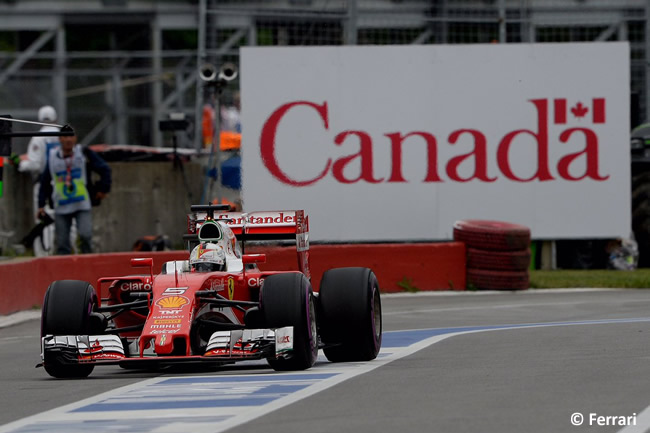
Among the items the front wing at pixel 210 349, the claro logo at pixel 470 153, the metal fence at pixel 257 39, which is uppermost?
the metal fence at pixel 257 39

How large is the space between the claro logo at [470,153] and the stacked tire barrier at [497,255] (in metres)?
2.69

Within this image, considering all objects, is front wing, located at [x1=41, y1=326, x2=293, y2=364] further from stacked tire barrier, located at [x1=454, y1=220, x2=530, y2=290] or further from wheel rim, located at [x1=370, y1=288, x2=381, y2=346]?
stacked tire barrier, located at [x1=454, y1=220, x2=530, y2=290]

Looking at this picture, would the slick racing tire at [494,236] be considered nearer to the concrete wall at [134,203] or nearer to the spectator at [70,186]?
the spectator at [70,186]

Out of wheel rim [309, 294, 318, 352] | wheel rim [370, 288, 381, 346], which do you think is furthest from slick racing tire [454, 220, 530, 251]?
wheel rim [309, 294, 318, 352]

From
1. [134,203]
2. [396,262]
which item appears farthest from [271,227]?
[134,203]

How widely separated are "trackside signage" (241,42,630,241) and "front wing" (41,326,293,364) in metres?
11.7

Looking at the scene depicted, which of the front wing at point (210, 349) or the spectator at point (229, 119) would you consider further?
the spectator at point (229, 119)

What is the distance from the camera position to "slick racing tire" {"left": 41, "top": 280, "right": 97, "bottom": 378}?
1098 centimetres

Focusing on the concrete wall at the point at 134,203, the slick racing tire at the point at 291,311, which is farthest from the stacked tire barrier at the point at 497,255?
the slick racing tire at the point at 291,311

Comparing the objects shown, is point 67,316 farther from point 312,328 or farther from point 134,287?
point 312,328

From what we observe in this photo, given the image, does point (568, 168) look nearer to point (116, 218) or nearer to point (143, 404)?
point (116, 218)

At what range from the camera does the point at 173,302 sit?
416 inches

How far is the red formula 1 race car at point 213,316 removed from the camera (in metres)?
A: 10.4

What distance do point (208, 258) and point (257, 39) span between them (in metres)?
12.1
